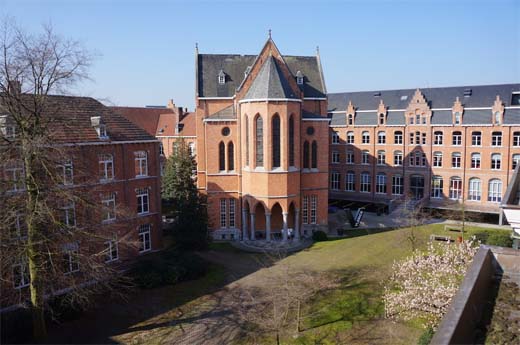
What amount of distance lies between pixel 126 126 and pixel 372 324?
2206 centimetres

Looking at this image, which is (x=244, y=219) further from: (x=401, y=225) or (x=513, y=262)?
(x=513, y=262)

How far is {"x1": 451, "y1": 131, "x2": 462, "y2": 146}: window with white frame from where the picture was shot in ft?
164

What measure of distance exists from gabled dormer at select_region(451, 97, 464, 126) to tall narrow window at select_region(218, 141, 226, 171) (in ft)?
97.8

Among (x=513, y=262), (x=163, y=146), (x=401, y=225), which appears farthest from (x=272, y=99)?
(x=163, y=146)

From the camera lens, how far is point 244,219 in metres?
38.1

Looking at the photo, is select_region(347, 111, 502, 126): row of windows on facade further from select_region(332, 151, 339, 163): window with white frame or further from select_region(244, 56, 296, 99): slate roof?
select_region(244, 56, 296, 99): slate roof

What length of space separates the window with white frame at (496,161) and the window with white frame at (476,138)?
212 cm

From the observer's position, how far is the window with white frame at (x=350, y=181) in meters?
58.5

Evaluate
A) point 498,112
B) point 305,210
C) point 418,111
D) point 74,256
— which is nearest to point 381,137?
point 418,111

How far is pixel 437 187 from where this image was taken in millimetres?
52062

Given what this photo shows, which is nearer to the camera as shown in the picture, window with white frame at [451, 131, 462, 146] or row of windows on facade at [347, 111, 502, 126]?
row of windows on facade at [347, 111, 502, 126]

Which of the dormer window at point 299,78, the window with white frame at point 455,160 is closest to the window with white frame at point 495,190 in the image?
the window with white frame at point 455,160

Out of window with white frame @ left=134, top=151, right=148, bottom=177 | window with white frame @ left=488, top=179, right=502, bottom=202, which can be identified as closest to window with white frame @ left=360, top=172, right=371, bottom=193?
window with white frame @ left=488, top=179, right=502, bottom=202

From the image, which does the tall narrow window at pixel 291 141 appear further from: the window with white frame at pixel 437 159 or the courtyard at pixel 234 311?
the window with white frame at pixel 437 159
